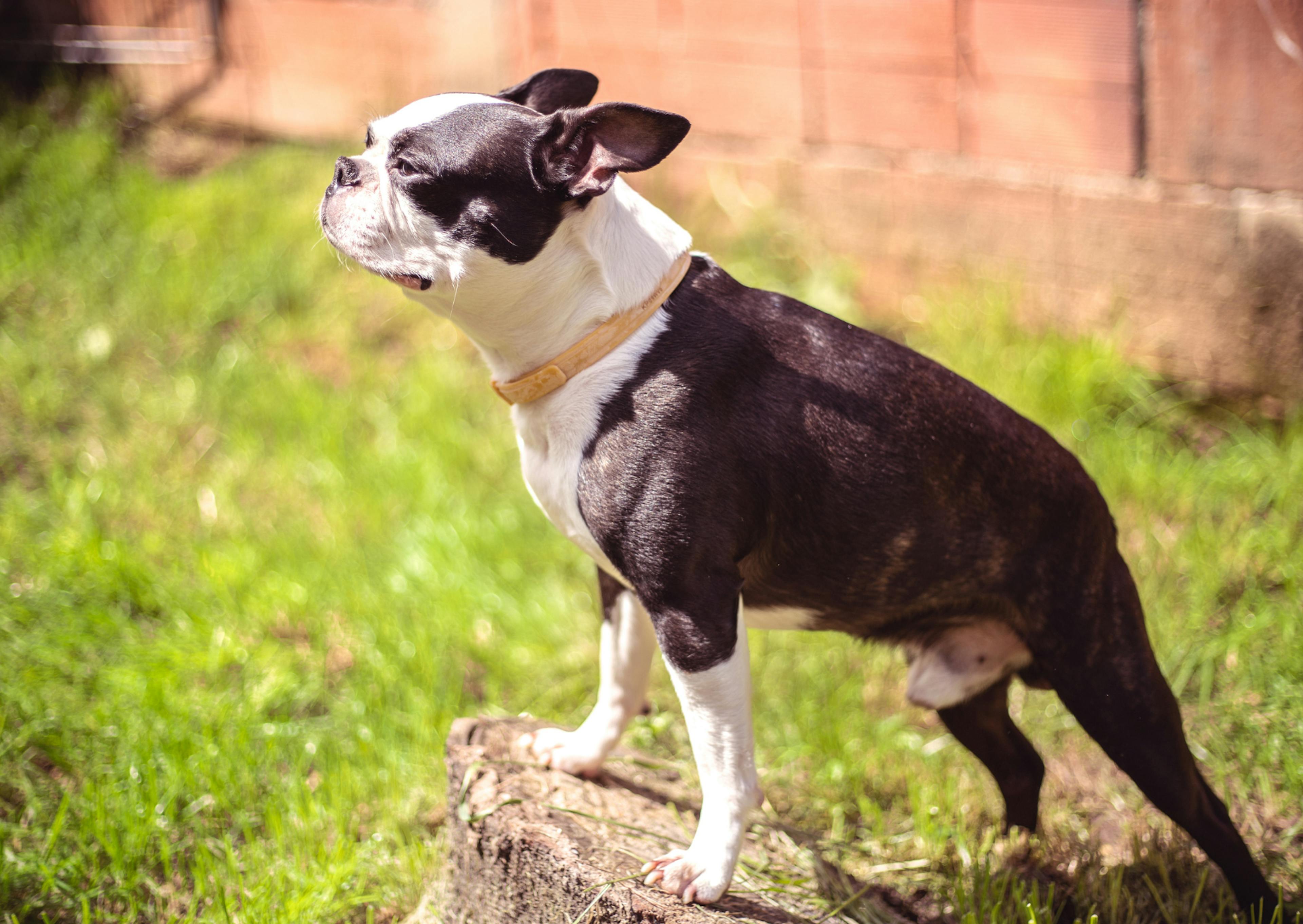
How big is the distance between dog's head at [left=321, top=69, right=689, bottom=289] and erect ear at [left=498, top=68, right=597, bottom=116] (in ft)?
0.80

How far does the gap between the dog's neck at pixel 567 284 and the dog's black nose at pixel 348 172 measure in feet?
0.79

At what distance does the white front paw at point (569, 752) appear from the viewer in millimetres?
2482

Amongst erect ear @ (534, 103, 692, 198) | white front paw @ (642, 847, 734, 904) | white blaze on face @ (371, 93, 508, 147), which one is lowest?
white front paw @ (642, 847, 734, 904)

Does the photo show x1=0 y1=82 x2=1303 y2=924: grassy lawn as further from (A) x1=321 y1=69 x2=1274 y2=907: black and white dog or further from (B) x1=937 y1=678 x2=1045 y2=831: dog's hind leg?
(A) x1=321 y1=69 x2=1274 y2=907: black and white dog

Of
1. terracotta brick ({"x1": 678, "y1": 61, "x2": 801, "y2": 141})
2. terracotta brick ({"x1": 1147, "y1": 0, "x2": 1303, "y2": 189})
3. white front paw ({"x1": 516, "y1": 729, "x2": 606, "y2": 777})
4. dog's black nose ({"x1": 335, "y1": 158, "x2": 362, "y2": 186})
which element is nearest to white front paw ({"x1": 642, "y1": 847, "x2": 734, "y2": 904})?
white front paw ({"x1": 516, "y1": 729, "x2": 606, "y2": 777})

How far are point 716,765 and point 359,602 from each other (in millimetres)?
1937

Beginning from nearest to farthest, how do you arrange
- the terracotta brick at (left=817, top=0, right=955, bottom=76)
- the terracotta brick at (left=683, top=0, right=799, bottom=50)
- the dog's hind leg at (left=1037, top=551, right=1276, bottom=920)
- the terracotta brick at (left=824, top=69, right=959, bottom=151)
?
the dog's hind leg at (left=1037, top=551, right=1276, bottom=920)
the terracotta brick at (left=817, top=0, right=955, bottom=76)
the terracotta brick at (left=824, top=69, right=959, bottom=151)
the terracotta brick at (left=683, top=0, right=799, bottom=50)

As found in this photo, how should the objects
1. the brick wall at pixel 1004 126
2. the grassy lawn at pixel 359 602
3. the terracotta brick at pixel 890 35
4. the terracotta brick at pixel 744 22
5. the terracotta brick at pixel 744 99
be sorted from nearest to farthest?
1. the grassy lawn at pixel 359 602
2. the brick wall at pixel 1004 126
3. the terracotta brick at pixel 890 35
4. the terracotta brick at pixel 744 22
5. the terracotta brick at pixel 744 99

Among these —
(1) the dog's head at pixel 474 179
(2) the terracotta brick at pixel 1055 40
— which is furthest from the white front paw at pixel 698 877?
(2) the terracotta brick at pixel 1055 40

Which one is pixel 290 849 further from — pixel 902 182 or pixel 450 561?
pixel 902 182

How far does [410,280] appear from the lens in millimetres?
1994

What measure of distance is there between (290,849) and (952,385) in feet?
6.20

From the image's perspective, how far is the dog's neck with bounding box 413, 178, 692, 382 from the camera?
1.99 metres

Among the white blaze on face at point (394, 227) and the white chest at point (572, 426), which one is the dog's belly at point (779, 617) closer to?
the white chest at point (572, 426)
